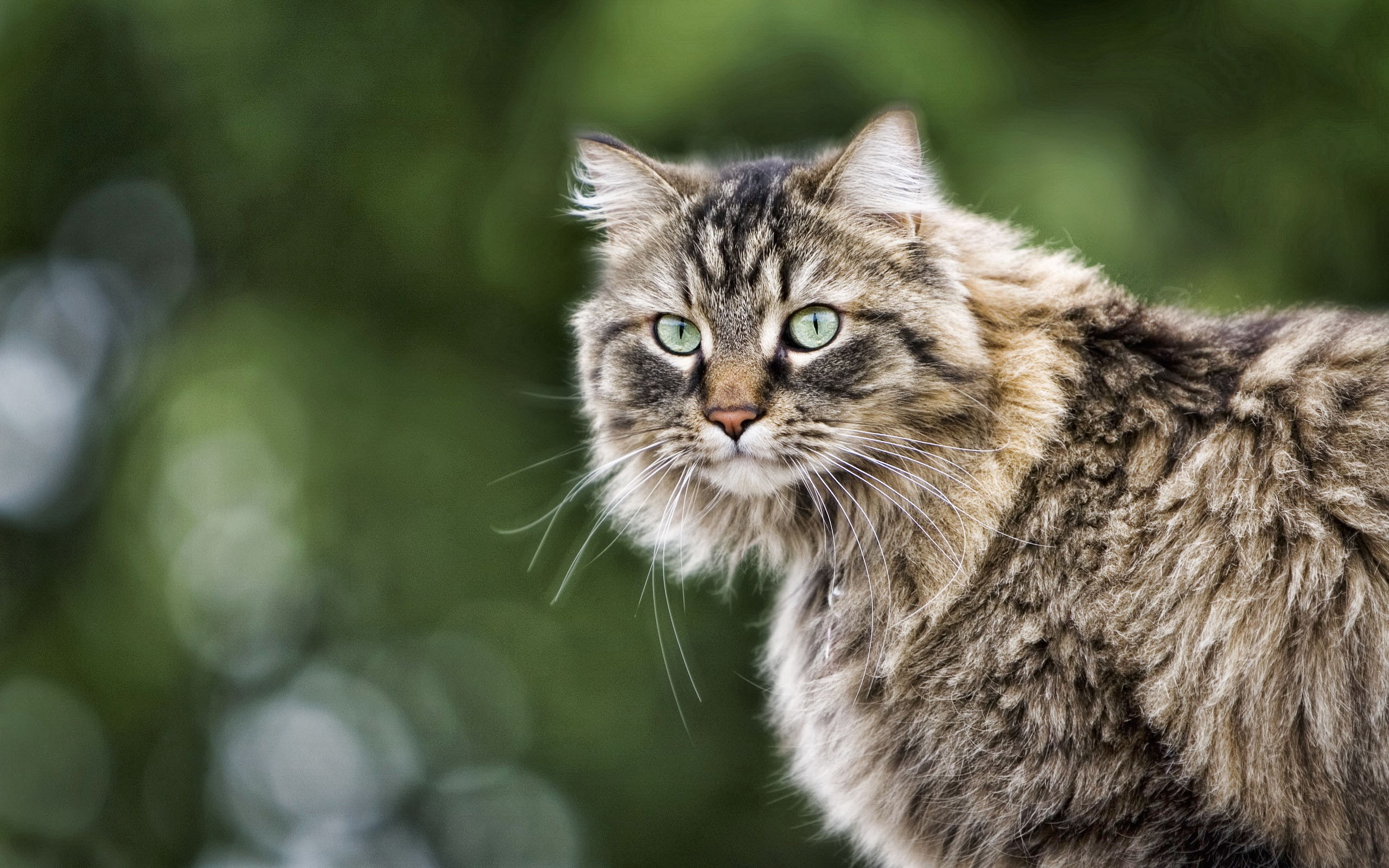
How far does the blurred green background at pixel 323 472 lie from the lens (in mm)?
4598

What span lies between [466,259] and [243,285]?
0.99 meters

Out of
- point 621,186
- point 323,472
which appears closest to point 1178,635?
point 621,186

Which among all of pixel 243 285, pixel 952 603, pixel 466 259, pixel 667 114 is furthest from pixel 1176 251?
pixel 243 285

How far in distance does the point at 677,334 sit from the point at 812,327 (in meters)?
0.27

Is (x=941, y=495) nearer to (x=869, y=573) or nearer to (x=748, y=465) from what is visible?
(x=869, y=573)

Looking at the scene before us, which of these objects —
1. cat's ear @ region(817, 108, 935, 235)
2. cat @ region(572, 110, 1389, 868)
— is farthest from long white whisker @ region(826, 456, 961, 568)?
cat's ear @ region(817, 108, 935, 235)

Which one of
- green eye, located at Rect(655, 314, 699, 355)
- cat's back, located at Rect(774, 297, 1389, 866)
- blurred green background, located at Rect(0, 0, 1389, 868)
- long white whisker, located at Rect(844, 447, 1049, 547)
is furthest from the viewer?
blurred green background, located at Rect(0, 0, 1389, 868)

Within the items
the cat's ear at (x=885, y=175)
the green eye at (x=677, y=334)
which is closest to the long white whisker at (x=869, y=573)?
the green eye at (x=677, y=334)

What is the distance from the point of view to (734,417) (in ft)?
6.60

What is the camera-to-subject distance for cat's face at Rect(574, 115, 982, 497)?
Answer: 2.04m

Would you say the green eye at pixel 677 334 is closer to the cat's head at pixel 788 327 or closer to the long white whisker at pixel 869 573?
the cat's head at pixel 788 327

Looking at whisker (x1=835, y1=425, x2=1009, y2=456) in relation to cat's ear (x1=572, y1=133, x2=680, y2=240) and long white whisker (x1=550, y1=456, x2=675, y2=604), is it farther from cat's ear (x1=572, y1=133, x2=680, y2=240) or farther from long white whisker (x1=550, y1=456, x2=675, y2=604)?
cat's ear (x1=572, y1=133, x2=680, y2=240)

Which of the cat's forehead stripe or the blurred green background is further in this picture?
the blurred green background

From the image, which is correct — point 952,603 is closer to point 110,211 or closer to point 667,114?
point 667,114
